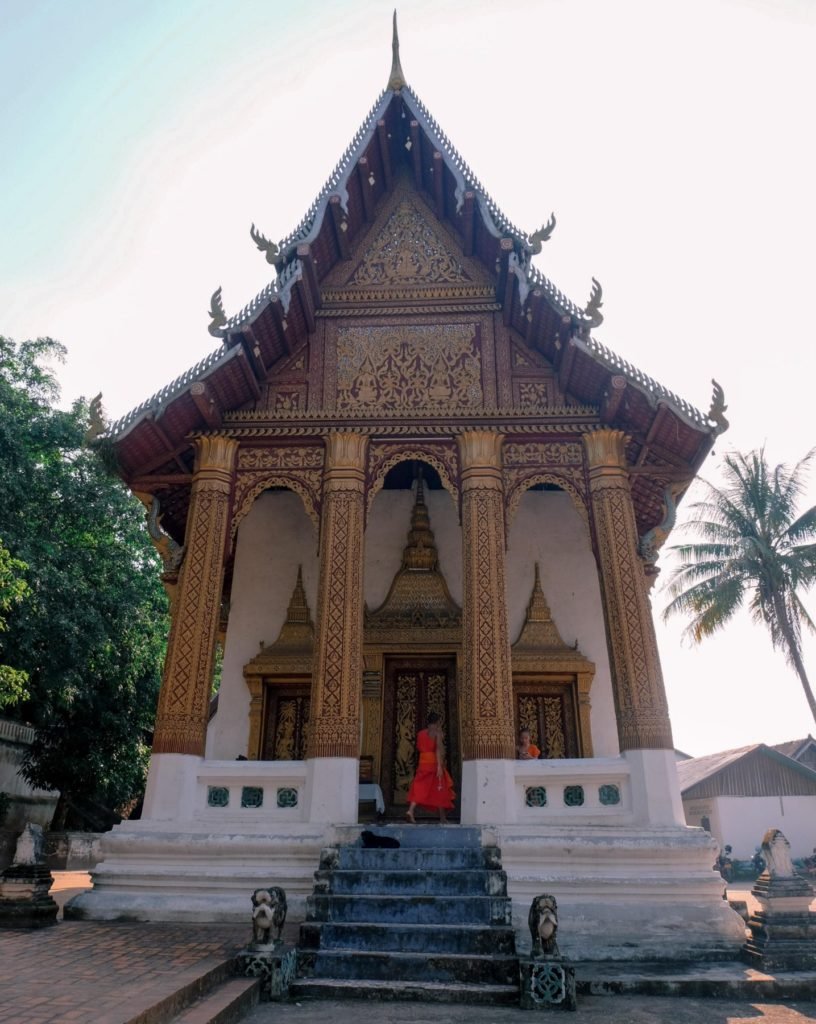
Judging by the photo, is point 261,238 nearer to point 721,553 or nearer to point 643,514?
point 643,514

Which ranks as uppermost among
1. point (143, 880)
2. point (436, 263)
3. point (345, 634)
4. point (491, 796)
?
point (436, 263)

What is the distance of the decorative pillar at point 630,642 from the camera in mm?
6441

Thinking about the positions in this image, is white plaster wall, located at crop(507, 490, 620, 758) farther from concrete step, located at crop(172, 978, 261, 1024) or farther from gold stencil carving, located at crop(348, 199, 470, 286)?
concrete step, located at crop(172, 978, 261, 1024)

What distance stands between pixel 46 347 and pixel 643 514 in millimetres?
13597

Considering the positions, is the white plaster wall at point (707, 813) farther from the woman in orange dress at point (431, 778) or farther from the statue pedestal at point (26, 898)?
the statue pedestal at point (26, 898)

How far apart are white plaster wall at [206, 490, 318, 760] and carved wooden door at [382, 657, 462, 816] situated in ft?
4.34

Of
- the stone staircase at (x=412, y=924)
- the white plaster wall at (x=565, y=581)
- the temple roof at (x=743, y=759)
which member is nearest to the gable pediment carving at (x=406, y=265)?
the white plaster wall at (x=565, y=581)

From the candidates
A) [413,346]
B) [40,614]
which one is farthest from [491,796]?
[40,614]

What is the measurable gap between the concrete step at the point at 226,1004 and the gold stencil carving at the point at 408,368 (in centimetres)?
553

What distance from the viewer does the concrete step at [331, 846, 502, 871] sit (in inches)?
219

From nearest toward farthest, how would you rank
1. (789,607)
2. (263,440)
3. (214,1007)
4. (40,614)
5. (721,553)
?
(214,1007)
(263,440)
(40,614)
(789,607)
(721,553)

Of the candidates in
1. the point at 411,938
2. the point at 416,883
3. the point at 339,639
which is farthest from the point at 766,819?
the point at 411,938

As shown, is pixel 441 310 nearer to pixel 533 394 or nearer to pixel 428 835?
pixel 533 394

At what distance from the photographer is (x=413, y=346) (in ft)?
28.5
